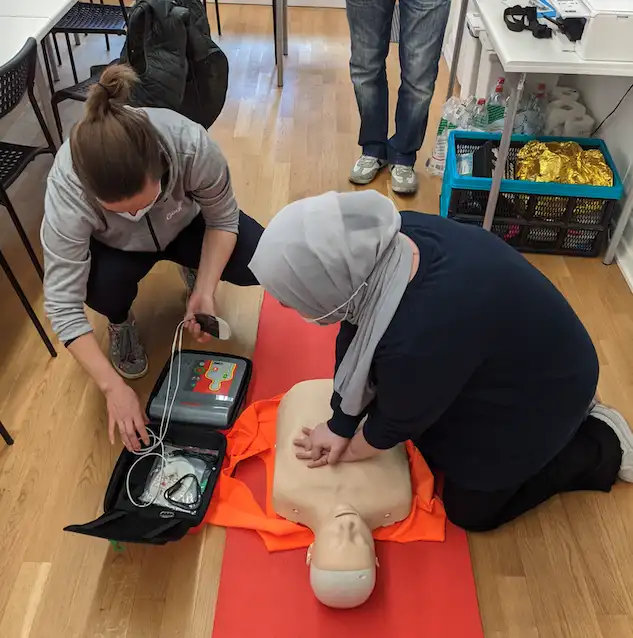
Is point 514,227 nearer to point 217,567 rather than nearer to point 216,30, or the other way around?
point 217,567

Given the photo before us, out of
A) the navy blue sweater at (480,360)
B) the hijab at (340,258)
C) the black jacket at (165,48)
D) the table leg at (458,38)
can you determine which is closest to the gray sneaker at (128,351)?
the black jacket at (165,48)

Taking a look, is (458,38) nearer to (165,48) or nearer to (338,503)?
(165,48)

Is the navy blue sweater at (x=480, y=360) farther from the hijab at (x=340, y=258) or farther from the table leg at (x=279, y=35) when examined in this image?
the table leg at (x=279, y=35)

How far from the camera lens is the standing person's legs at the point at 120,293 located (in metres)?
1.43

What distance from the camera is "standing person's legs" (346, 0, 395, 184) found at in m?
2.04

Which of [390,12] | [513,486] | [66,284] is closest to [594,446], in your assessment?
[513,486]

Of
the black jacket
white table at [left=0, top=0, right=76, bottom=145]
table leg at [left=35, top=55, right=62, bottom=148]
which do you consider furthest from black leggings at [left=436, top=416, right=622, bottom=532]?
table leg at [left=35, top=55, right=62, bottom=148]

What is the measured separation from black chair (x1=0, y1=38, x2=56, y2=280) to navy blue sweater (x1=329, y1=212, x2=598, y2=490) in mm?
1012

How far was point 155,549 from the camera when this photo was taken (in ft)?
4.20

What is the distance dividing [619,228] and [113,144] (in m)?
1.52

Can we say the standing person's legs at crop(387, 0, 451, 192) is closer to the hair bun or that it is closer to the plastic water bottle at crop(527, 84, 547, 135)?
the plastic water bottle at crop(527, 84, 547, 135)

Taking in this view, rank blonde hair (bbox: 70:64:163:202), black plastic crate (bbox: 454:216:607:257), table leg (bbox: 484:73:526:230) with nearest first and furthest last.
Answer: blonde hair (bbox: 70:64:163:202) → table leg (bbox: 484:73:526:230) → black plastic crate (bbox: 454:216:607:257)

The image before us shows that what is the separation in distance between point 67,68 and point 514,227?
2.33 meters

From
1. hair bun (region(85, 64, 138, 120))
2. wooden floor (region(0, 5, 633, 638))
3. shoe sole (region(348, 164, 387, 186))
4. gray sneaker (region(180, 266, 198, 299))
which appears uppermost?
hair bun (region(85, 64, 138, 120))
